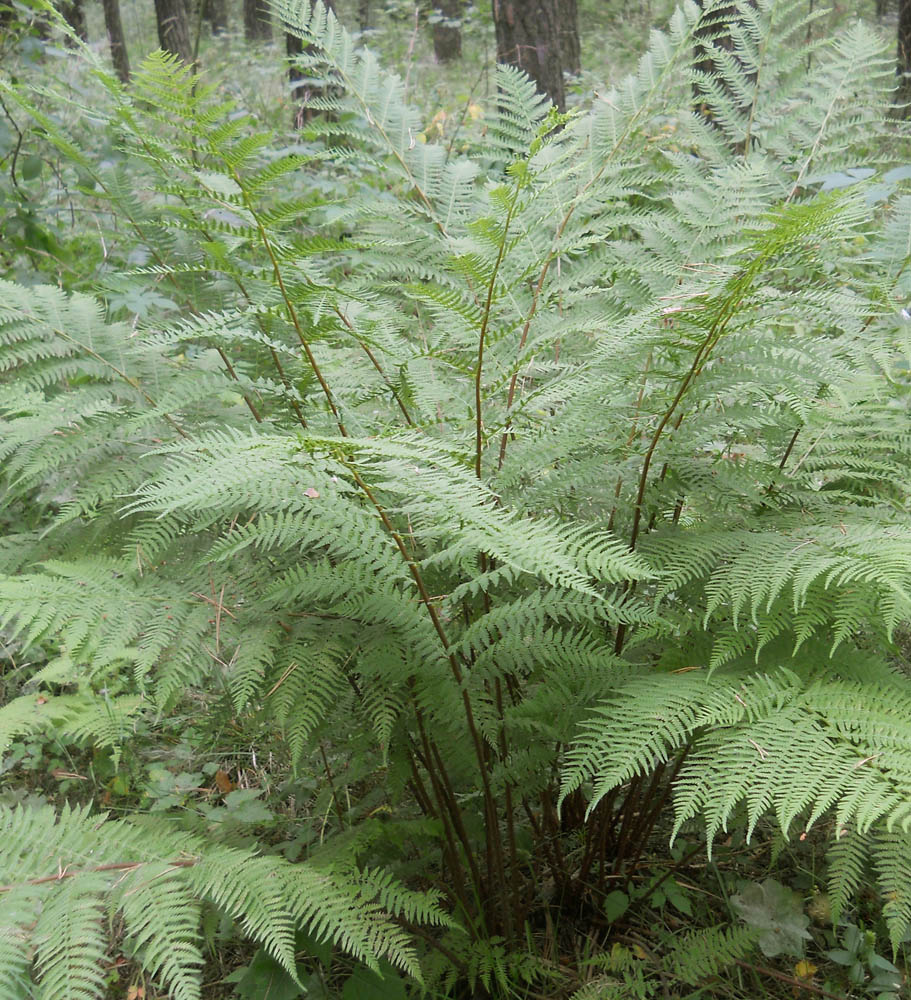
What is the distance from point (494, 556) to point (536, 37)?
4.68 meters

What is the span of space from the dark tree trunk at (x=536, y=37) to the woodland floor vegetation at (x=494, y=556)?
3338mm

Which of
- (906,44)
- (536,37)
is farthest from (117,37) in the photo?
(906,44)

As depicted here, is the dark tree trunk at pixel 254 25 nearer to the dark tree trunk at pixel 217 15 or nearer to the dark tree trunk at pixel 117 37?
the dark tree trunk at pixel 217 15

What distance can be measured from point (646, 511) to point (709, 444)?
172mm

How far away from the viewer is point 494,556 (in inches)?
41.1

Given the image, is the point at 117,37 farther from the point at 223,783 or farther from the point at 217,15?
the point at 223,783

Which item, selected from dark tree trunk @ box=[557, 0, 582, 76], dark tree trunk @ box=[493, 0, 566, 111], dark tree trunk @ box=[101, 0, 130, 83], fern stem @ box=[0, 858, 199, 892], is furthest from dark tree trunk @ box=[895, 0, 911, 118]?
dark tree trunk @ box=[101, 0, 130, 83]

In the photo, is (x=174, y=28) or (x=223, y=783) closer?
(x=223, y=783)

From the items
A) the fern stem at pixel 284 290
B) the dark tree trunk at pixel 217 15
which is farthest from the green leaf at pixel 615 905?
the dark tree trunk at pixel 217 15

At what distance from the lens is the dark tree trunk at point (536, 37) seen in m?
4.79

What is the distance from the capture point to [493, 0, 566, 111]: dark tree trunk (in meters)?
4.79

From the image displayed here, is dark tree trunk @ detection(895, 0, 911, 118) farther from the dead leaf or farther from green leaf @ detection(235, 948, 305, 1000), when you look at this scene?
Result: green leaf @ detection(235, 948, 305, 1000)

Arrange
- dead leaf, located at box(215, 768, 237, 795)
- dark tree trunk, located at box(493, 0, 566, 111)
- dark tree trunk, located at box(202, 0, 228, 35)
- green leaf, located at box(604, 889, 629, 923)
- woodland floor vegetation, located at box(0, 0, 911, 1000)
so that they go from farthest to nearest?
dark tree trunk, located at box(202, 0, 228, 35) < dark tree trunk, located at box(493, 0, 566, 111) < dead leaf, located at box(215, 768, 237, 795) < green leaf, located at box(604, 889, 629, 923) < woodland floor vegetation, located at box(0, 0, 911, 1000)

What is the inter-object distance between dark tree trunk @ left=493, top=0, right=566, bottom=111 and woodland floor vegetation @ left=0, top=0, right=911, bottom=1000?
334 centimetres
